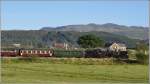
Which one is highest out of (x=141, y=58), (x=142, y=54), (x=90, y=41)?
(x=90, y=41)

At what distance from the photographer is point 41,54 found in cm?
6731

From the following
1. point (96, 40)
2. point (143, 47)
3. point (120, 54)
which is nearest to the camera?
point (143, 47)

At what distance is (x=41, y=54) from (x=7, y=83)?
51.8 metres

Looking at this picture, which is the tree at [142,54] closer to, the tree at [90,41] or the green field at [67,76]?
the green field at [67,76]

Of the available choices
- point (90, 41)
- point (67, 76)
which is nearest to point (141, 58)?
point (67, 76)

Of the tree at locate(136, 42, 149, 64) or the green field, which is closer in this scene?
the green field

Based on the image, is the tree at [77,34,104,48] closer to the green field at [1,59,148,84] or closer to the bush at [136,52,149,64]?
the bush at [136,52,149,64]

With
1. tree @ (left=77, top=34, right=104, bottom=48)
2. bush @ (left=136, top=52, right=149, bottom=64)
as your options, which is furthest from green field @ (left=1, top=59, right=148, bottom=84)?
tree @ (left=77, top=34, right=104, bottom=48)

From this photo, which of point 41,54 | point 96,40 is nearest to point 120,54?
point 41,54

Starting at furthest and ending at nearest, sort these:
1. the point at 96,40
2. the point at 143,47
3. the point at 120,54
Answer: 1. the point at 96,40
2. the point at 120,54
3. the point at 143,47

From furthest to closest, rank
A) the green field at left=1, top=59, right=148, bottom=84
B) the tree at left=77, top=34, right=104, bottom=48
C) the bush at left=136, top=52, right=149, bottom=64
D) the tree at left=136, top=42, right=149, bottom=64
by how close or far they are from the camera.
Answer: the tree at left=77, top=34, right=104, bottom=48 → the bush at left=136, top=52, right=149, bottom=64 → the tree at left=136, top=42, right=149, bottom=64 → the green field at left=1, top=59, right=148, bottom=84

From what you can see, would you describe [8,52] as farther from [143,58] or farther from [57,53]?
[143,58]

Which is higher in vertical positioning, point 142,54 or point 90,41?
point 90,41

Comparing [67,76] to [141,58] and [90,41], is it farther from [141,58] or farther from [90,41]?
[90,41]
